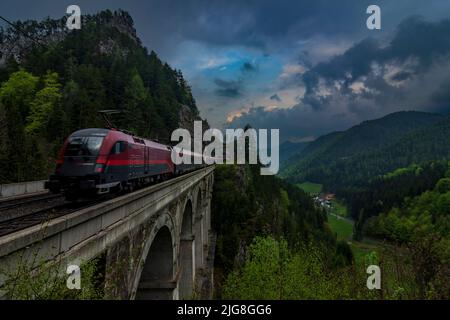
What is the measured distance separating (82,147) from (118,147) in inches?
79.4

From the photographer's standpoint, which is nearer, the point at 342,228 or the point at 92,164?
the point at 92,164

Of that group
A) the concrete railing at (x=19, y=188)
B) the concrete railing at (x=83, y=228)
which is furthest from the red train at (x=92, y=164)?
the concrete railing at (x=19, y=188)

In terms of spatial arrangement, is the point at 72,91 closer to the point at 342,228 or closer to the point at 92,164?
the point at 92,164

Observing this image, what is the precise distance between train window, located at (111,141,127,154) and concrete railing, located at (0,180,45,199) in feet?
26.0

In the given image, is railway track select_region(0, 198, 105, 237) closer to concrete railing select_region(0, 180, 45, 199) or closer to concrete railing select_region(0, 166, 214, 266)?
concrete railing select_region(0, 166, 214, 266)

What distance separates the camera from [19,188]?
2044cm

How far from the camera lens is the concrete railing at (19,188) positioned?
1858 cm

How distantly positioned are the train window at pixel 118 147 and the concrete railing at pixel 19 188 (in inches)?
312

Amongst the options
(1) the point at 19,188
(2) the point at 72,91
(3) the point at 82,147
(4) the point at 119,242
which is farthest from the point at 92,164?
(2) the point at 72,91

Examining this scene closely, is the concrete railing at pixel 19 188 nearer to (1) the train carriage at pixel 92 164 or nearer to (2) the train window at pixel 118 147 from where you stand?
(1) the train carriage at pixel 92 164

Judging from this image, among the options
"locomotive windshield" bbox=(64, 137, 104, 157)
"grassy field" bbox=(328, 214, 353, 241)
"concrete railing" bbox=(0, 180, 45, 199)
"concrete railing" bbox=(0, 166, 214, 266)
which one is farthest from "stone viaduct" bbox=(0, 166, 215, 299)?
"grassy field" bbox=(328, 214, 353, 241)

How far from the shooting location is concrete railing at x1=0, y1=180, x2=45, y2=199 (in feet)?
61.0
